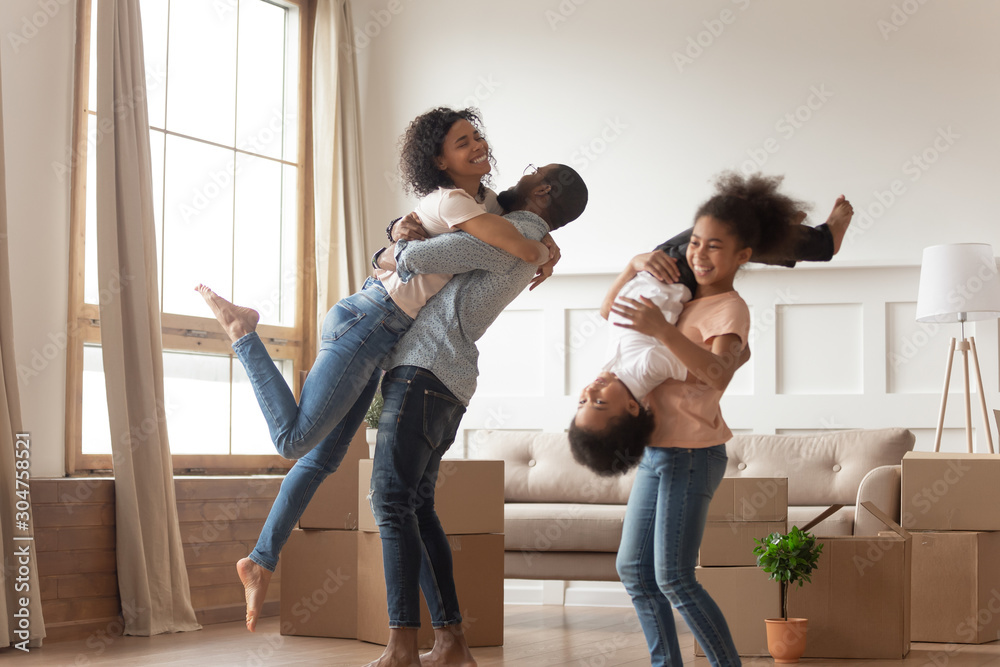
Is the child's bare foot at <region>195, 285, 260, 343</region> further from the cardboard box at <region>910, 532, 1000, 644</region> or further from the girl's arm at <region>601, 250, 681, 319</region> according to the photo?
the cardboard box at <region>910, 532, 1000, 644</region>

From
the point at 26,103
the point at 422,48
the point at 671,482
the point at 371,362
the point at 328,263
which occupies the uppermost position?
the point at 422,48

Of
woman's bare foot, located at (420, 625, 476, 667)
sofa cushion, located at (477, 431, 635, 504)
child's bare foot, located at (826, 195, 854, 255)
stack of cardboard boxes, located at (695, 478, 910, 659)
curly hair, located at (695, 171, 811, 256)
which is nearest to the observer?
curly hair, located at (695, 171, 811, 256)

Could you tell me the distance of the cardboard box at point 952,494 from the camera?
130 inches

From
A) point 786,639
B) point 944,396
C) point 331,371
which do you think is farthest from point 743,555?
point 331,371

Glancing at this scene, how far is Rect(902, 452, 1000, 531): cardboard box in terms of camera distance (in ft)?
10.9

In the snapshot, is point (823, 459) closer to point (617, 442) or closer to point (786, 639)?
point (786, 639)

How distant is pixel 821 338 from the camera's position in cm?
443

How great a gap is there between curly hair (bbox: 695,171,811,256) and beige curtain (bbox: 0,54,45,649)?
2313mm

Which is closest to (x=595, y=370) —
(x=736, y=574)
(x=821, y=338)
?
(x=821, y=338)

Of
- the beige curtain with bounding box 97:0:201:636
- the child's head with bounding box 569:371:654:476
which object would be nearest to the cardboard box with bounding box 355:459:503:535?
the beige curtain with bounding box 97:0:201:636

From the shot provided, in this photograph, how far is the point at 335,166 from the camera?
4895 millimetres

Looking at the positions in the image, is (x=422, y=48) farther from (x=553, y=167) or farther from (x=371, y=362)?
(x=371, y=362)

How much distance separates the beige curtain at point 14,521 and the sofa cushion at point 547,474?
6.25 feet

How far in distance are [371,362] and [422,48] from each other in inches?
131
